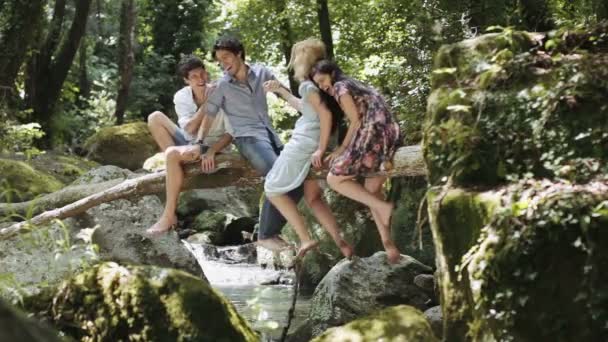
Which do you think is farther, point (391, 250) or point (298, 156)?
point (391, 250)

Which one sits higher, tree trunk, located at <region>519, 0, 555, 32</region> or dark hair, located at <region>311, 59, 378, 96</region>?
tree trunk, located at <region>519, 0, 555, 32</region>

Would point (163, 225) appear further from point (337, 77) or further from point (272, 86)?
point (337, 77)

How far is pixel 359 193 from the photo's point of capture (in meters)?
6.39

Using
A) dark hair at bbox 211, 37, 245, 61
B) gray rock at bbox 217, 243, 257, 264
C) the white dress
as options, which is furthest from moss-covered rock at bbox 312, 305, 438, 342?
gray rock at bbox 217, 243, 257, 264

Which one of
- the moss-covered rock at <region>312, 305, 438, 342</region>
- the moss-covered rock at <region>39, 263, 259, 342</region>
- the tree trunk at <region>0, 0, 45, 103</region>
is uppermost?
the tree trunk at <region>0, 0, 45, 103</region>

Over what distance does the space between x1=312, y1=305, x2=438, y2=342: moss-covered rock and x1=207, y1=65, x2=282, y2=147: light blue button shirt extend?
318 centimetres

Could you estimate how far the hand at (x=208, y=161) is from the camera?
280 inches

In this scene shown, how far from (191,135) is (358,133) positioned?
178 cm

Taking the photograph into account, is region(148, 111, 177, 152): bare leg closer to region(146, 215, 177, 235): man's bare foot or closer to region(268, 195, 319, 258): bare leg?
region(146, 215, 177, 235): man's bare foot

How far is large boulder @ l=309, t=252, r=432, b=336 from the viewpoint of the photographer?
305 inches

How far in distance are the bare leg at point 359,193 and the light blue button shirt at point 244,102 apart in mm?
1020

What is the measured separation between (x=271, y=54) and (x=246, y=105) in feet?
→ 51.6

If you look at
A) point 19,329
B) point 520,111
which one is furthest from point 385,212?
point 19,329

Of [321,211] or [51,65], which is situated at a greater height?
[51,65]
